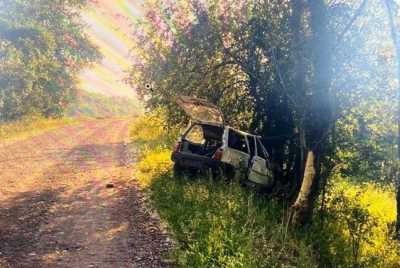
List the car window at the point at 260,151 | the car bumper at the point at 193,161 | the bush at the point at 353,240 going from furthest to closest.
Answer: the car window at the point at 260,151 → the car bumper at the point at 193,161 → the bush at the point at 353,240

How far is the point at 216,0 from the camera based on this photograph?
1336 centimetres

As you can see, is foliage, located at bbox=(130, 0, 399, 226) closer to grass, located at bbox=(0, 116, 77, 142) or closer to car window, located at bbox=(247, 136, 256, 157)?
car window, located at bbox=(247, 136, 256, 157)

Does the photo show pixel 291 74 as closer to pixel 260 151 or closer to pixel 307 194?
pixel 260 151

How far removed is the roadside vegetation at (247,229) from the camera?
24.4 feet

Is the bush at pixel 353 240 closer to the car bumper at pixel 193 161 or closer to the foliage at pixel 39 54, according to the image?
the car bumper at pixel 193 161

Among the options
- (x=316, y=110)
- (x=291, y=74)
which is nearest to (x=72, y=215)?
(x=316, y=110)

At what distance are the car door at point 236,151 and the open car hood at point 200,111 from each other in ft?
1.71

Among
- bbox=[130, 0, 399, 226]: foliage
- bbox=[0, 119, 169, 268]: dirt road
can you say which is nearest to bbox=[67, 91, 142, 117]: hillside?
bbox=[0, 119, 169, 268]: dirt road

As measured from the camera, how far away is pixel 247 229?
826 cm

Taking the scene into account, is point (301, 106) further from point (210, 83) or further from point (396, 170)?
point (396, 170)

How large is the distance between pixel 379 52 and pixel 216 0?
15.2 feet

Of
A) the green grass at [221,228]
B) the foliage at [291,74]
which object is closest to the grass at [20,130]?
the foliage at [291,74]

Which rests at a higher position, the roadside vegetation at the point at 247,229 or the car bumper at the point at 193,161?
the car bumper at the point at 193,161

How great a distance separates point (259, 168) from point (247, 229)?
14.5ft
